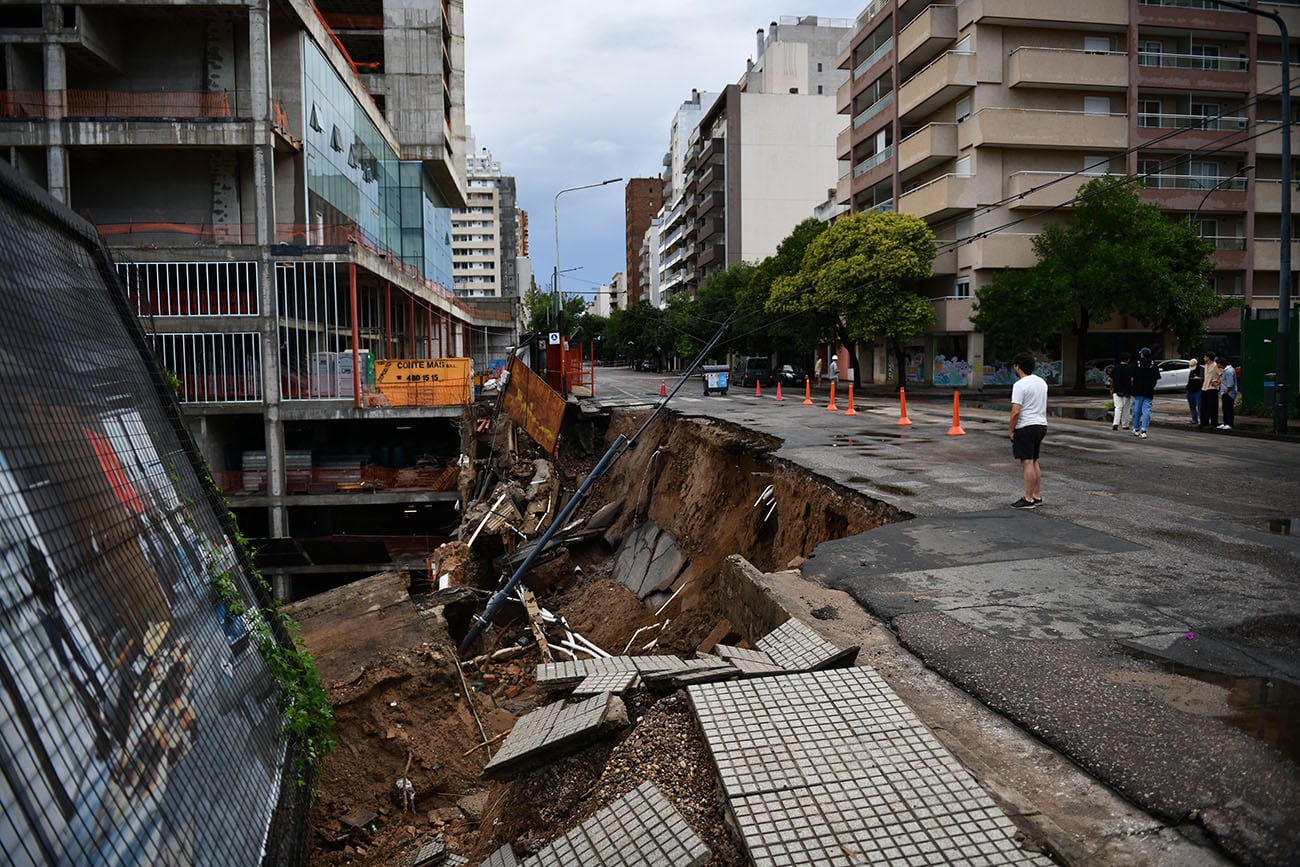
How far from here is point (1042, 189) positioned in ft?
125

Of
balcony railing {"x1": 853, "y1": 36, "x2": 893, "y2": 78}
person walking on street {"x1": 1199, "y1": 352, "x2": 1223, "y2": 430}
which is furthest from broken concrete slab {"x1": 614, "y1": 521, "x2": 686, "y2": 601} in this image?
balcony railing {"x1": 853, "y1": 36, "x2": 893, "y2": 78}

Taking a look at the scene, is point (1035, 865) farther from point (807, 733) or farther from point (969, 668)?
point (969, 668)

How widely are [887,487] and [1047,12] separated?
36234 mm

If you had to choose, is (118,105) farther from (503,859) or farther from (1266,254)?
(1266,254)

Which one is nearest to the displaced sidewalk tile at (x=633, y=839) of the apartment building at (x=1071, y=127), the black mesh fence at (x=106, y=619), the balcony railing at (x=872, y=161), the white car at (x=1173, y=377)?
the black mesh fence at (x=106, y=619)

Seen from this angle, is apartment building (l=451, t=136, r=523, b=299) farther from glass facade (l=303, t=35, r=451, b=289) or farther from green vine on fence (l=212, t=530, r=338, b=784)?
green vine on fence (l=212, t=530, r=338, b=784)

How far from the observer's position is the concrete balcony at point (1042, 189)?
123 feet

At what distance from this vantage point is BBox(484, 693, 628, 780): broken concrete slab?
14.3 ft

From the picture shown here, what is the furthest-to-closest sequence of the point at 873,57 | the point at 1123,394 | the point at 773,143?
the point at 773,143 < the point at 873,57 < the point at 1123,394

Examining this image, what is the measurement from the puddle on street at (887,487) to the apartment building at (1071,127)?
28.5 meters

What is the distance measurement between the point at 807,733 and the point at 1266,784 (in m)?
1.72

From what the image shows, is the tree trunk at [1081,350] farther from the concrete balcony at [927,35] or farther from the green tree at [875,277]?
the concrete balcony at [927,35]

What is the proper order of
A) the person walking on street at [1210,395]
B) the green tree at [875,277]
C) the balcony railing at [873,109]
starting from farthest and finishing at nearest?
the balcony railing at [873,109], the green tree at [875,277], the person walking on street at [1210,395]

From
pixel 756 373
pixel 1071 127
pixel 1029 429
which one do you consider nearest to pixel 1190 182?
pixel 1071 127
